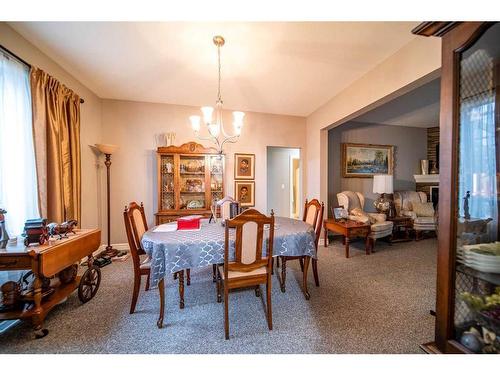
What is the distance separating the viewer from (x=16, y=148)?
1882 millimetres

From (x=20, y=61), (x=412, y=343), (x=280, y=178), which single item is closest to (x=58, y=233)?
(x=20, y=61)

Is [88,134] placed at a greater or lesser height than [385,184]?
greater

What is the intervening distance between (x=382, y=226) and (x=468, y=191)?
2666 millimetres

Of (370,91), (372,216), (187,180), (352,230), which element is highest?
(370,91)

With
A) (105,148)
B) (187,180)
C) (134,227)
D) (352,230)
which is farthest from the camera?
(187,180)

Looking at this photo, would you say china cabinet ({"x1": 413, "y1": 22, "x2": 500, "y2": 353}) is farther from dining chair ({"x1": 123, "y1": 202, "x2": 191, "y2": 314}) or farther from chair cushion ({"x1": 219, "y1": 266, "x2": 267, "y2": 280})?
dining chair ({"x1": 123, "y1": 202, "x2": 191, "y2": 314})

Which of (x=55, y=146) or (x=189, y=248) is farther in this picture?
(x=55, y=146)

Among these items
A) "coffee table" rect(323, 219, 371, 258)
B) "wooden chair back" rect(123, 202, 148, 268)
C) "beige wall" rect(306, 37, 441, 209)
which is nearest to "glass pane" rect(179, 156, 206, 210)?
"wooden chair back" rect(123, 202, 148, 268)

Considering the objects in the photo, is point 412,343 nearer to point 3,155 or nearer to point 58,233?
point 58,233

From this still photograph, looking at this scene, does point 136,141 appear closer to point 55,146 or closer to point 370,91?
point 55,146

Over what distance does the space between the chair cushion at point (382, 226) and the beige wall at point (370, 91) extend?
3.23ft

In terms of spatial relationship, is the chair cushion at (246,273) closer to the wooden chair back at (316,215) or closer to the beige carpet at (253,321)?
the beige carpet at (253,321)

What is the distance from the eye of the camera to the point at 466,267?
1.11 meters

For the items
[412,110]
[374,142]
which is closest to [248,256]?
[412,110]
